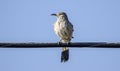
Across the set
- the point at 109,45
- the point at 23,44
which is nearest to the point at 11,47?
the point at 23,44

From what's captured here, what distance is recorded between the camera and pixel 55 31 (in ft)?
42.7

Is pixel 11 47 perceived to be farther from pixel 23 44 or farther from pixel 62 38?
pixel 62 38
